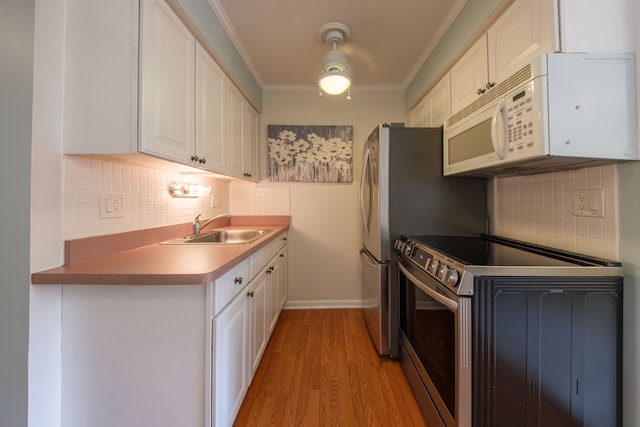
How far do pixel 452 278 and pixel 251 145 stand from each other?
6.98 ft

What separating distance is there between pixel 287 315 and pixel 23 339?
1.96 metres

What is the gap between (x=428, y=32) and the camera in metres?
1.96

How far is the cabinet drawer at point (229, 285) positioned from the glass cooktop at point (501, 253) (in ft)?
3.25

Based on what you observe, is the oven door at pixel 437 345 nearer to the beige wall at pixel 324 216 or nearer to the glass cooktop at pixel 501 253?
the glass cooktop at pixel 501 253

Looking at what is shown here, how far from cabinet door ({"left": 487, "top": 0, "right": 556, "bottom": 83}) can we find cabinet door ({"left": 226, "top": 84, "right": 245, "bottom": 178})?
5.56 feet

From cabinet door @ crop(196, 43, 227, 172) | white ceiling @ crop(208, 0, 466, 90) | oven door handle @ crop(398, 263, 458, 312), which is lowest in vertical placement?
oven door handle @ crop(398, 263, 458, 312)

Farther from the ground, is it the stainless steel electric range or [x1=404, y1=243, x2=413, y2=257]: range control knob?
[x1=404, y1=243, x2=413, y2=257]: range control knob

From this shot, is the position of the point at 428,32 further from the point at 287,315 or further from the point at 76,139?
the point at 287,315

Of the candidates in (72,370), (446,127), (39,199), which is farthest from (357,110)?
(72,370)

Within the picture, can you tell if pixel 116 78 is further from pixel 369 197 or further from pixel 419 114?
pixel 419 114

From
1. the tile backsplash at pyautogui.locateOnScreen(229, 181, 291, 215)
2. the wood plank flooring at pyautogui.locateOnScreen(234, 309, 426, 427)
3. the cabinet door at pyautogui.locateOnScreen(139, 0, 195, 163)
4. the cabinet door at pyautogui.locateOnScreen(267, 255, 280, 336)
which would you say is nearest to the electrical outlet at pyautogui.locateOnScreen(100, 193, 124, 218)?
the cabinet door at pyautogui.locateOnScreen(139, 0, 195, 163)

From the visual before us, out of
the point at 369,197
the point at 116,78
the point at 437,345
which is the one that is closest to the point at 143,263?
the point at 116,78

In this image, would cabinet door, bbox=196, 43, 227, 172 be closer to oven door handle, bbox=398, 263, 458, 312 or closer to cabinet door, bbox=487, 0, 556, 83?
oven door handle, bbox=398, 263, 458, 312

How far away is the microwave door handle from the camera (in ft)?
3.66
